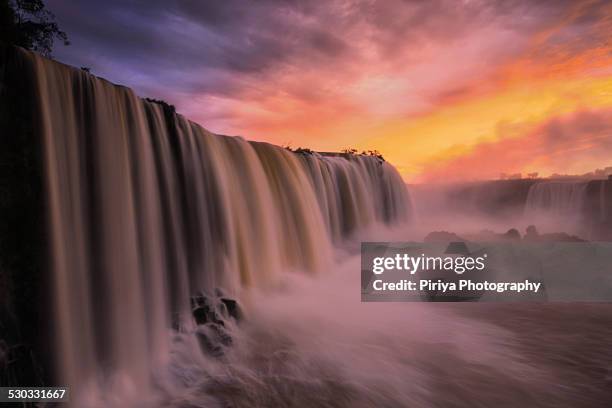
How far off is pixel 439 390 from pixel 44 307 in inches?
183

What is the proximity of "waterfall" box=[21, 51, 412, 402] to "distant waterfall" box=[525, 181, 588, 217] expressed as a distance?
20.1 meters

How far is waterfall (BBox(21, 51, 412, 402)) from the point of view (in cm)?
379

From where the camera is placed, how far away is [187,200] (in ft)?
19.7

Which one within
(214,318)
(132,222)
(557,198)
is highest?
(557,198)

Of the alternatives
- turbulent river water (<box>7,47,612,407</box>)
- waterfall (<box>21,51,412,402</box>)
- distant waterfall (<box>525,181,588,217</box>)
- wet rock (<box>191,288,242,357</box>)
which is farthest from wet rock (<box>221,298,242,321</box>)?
distant waterfall (<box>525,181,588,217</box>)

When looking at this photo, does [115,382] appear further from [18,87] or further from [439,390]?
[439,390]

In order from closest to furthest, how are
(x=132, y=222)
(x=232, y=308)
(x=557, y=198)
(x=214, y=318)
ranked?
(x=132, y=222), (x=214, y=318), (x=232, y=308), (x=557, y=198)

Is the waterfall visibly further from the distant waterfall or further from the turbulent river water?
the distant waterfall

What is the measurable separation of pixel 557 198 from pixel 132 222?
80.9 feet

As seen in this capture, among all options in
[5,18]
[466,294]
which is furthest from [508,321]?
[5,18]

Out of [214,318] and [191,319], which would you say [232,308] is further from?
[191,319]

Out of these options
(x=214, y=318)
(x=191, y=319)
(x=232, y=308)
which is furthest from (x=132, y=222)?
(x=232, y=308)

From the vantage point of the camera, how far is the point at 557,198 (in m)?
21.6

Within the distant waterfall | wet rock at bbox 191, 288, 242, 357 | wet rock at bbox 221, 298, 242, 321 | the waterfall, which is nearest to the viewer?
the waterfall
